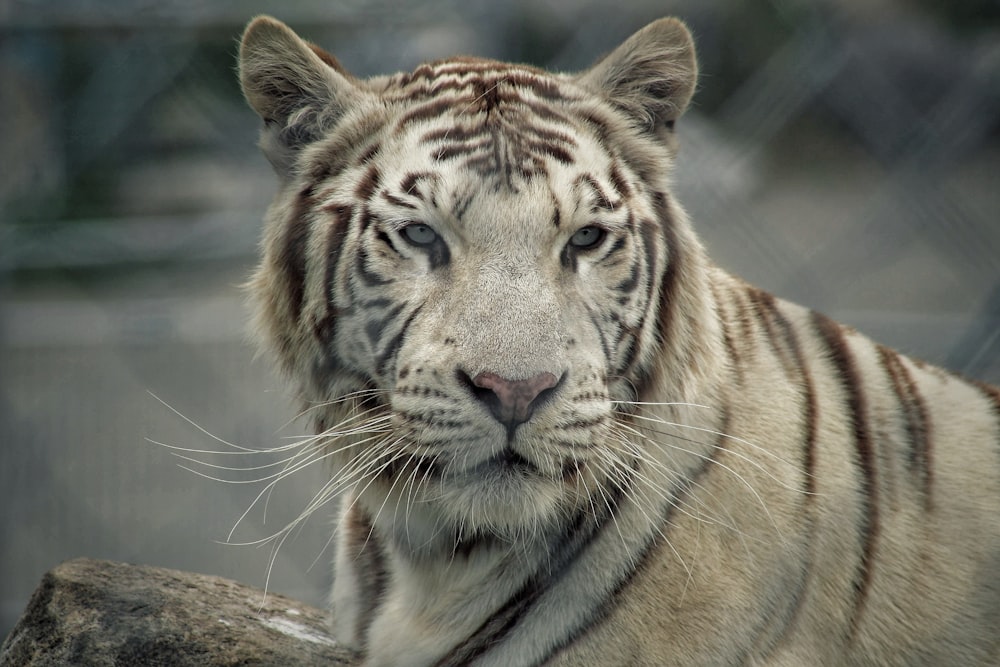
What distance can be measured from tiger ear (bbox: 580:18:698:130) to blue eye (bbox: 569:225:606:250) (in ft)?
0.71

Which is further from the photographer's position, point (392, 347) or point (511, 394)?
point (392, 347)

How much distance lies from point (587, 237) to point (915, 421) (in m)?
0.50

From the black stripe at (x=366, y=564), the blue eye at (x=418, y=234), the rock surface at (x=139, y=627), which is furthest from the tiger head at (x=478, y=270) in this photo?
the rock surface at (x=139, y=627)

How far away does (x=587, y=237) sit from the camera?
1181mm

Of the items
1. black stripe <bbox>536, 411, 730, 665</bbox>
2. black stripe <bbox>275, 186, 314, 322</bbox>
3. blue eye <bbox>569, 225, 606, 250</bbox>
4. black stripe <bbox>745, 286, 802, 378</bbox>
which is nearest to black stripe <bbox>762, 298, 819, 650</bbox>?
black stripe <bbox>745, 286, 802, 378</bbox>

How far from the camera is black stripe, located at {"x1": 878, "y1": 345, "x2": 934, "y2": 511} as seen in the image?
51.3 inches

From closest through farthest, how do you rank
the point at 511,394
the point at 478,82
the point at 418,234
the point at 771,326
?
the point at 511,394 < the point at 418,234 < the point at 478,82 < the point at 771,326

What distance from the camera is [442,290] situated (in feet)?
3.74

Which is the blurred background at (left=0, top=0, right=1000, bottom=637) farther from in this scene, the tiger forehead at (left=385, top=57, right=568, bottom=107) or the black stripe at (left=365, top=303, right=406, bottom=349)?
the tiger forehead at (left=385, top=57, right=568, bottom=107)

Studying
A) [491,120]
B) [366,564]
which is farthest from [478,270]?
[366,564]

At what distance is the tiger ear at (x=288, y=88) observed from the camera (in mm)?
1276

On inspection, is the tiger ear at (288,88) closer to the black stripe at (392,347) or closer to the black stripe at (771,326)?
the black stripe at (392,347)

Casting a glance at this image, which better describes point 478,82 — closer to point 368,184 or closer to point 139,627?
point 368,184

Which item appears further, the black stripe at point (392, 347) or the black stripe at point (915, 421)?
the black stripe at point (915, 421)
